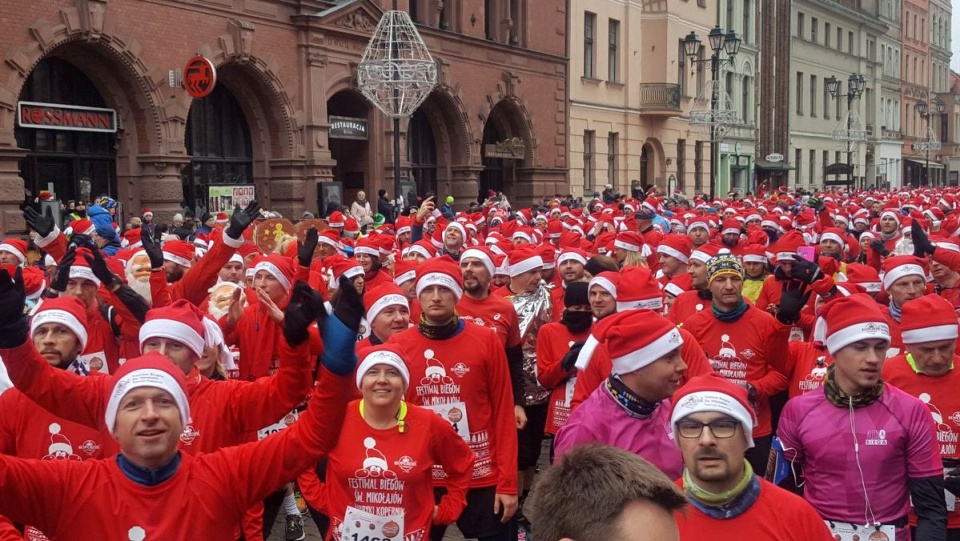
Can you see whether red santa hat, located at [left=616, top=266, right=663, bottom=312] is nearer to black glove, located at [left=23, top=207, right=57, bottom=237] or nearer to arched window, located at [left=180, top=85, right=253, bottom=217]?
black glove, located at [left=23, top=207, right=57, bottom=237]

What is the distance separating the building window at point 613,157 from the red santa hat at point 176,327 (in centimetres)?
3748

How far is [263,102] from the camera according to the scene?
82.3 feet

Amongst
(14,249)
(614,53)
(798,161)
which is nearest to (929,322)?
(14,249)

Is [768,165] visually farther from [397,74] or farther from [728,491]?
[728,491]

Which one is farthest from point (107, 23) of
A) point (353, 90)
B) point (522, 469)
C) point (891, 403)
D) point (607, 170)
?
point (607, 170)

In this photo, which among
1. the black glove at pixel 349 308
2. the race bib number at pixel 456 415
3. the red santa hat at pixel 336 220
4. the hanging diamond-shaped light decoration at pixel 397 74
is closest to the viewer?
the black glove at pixel 349 308

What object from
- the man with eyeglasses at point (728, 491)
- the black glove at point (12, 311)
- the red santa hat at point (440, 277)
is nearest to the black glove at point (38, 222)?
the red santa hat at point (440, 277)

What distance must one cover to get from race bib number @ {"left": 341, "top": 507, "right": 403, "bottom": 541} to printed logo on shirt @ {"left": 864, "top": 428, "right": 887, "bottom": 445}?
2.14 meters

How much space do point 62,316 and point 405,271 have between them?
375cm

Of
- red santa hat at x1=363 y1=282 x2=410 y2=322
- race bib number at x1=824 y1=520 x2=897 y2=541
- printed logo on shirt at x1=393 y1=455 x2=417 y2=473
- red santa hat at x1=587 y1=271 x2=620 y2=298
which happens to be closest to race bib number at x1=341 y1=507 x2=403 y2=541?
printed logo on shirt at x1=393 y1=455 x2=417 y2=473

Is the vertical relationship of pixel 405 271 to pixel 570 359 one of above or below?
above

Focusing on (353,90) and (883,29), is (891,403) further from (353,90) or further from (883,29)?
(883,29)

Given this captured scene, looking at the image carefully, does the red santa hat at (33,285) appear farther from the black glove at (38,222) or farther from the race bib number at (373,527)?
the race bib number at (373,527)

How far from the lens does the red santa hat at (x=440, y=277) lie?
6199mm
